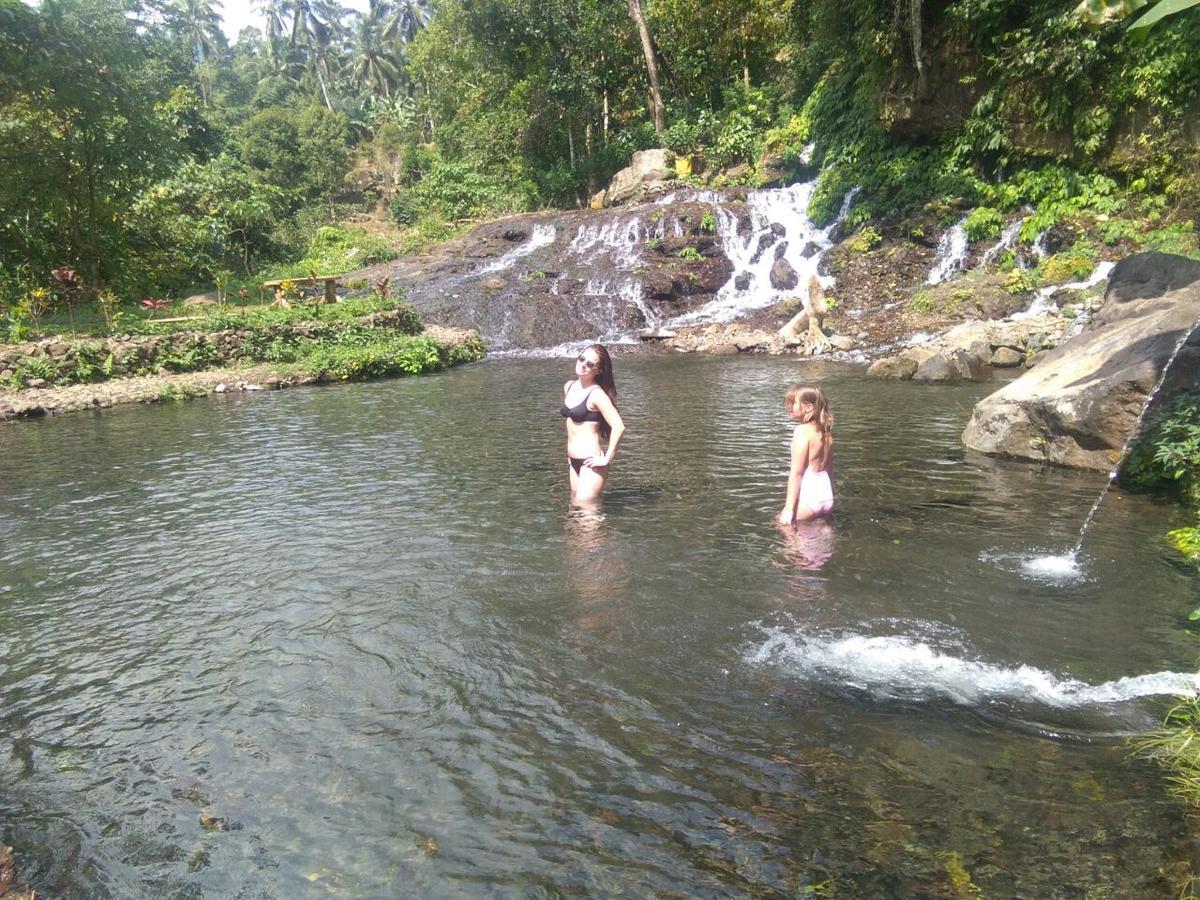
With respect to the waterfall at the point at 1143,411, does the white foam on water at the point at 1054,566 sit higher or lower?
lower

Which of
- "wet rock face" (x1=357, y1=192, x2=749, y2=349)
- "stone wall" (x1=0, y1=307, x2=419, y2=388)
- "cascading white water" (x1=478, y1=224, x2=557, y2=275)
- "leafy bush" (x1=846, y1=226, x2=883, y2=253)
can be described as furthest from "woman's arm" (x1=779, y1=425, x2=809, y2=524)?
"cascading white water" (x1=478, y1=224, x2=557, y2=275)

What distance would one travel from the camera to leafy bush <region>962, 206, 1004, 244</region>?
2269 cm

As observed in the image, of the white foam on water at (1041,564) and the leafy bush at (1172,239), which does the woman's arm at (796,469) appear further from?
the leafy bush at (1172,239)

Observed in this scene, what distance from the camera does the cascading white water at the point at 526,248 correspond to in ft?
93.6

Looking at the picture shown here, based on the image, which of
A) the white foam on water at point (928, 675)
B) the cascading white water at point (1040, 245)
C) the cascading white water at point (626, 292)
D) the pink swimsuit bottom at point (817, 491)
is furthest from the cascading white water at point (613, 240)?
the white foam on water at point (928, 675)

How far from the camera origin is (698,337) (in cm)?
2200

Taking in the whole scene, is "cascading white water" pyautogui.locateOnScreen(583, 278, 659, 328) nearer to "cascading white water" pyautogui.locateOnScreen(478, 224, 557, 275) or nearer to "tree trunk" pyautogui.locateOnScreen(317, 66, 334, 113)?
"cascading white water" pyautogui.locateOnScreen(478, 224, 557, 275)

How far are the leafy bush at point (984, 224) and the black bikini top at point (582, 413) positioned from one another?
19.5 metres

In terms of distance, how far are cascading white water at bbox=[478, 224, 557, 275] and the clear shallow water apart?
20.5m

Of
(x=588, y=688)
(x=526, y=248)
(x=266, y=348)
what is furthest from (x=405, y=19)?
(x=588, y=688)

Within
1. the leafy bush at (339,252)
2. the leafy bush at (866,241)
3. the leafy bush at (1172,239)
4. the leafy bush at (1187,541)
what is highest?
the leafy bush at (339,252)

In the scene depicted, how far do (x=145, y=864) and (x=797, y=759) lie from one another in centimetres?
287

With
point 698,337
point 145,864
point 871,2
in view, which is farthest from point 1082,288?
point 145,864

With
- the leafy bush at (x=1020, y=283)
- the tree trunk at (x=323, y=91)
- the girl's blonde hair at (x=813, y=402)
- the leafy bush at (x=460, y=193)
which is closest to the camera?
the girl's blonde hair at (x=813, y=402)
